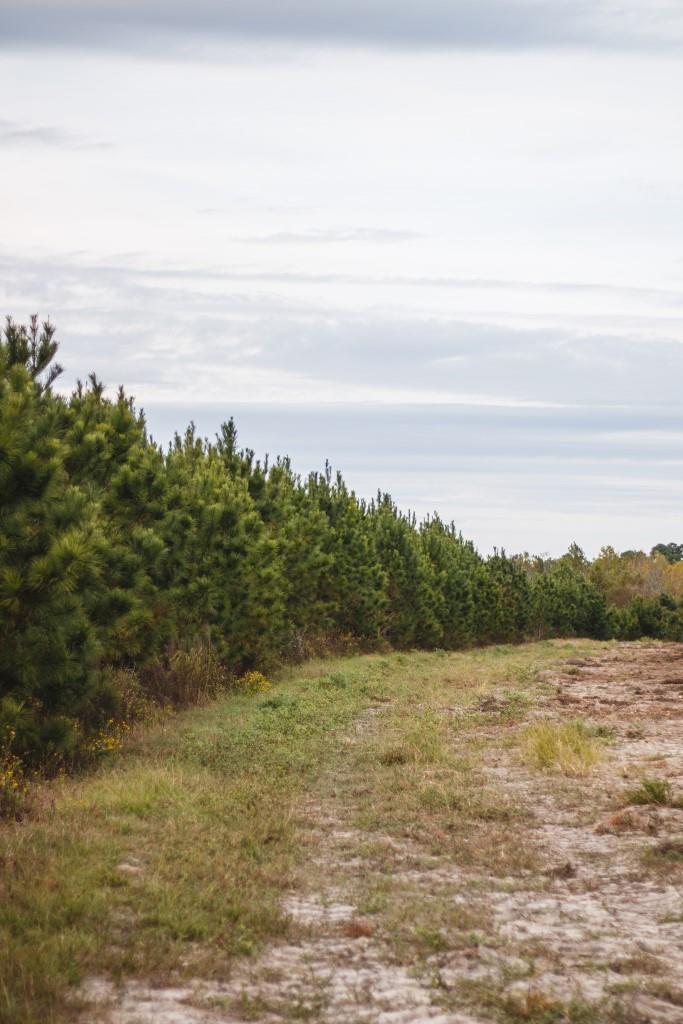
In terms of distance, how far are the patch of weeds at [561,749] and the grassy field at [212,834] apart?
6cm

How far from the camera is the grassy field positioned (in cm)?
627

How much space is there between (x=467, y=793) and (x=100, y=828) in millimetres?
4041

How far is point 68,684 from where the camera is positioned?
12.6 metres

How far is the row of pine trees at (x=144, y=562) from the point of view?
1164cm

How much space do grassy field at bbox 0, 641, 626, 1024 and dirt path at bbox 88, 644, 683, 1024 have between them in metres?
0.06

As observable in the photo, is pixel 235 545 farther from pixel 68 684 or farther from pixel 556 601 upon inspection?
pixel 556 601

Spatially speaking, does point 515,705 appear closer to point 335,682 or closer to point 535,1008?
point 335,682

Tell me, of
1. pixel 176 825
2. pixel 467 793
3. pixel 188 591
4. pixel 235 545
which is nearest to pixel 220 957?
pixel 176 825

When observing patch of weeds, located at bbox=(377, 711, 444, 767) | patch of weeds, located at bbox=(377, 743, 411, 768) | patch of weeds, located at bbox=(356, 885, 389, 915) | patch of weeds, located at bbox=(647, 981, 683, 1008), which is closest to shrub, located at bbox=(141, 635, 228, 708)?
patch of weeds, located at bbox=(377, 711, 444, 767)

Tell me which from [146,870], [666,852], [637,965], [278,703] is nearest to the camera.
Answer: [637,965]

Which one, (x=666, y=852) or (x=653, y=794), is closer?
(x=666, y=852)

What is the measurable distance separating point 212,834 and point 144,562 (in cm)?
747

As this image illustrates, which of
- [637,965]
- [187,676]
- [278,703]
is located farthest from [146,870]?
[187,676]

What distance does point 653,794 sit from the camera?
10.5 meters
